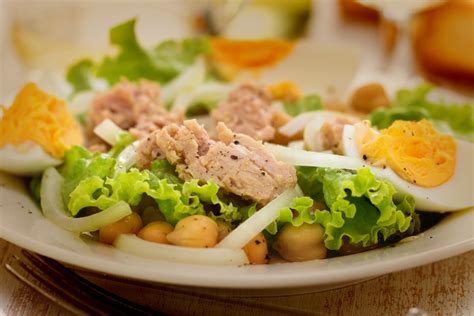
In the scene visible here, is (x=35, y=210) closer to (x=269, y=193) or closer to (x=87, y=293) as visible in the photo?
(x=87, y=293)

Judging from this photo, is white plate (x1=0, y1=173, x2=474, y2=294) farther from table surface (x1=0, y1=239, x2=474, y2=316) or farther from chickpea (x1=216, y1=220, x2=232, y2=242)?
chickpea (x1=216, y1=220, x2=232, y2=242)

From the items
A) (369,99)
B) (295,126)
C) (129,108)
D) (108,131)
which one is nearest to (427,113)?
(369,99)

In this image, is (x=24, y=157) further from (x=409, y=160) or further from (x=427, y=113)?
(x=427, y=113)

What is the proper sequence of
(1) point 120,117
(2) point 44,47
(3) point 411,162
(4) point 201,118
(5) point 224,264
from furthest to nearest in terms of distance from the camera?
(2) point 44,47
(4) point 201,118
(1) point 120,117
(3) point 411,162
(5) point 224,264

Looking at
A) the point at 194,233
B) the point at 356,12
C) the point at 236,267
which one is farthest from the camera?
the point at 356,12

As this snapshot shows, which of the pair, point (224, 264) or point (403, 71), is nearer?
point (224, 264)

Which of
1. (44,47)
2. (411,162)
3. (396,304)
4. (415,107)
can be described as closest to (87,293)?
(396,304)

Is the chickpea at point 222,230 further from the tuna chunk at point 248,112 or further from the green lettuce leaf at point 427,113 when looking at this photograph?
the green lettuce leaf at point 427,113
